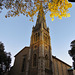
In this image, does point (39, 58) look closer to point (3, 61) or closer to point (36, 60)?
point (36, 60)

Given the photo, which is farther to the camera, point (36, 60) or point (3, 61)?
point (3, 61)

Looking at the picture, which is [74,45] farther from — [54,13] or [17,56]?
[54,13]

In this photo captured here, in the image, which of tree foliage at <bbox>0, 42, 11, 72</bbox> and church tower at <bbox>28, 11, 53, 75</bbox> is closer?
church tower at <bbox>28, 11, 53, 75</bbox>

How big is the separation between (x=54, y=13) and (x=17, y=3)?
258 centimetres

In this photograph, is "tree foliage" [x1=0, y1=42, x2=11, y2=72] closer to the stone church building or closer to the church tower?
the stone church building

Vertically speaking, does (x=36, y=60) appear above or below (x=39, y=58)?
below

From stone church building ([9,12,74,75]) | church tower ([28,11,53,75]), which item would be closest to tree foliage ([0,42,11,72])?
stone church building ([9,12,74,75])

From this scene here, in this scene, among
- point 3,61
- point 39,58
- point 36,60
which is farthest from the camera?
point 3,61

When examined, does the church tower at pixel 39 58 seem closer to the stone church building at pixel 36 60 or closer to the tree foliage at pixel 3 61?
the stone church building at pixel 36 60

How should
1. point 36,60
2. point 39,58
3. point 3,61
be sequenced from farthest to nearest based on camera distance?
point 3,61
point 36,60
point 39,58

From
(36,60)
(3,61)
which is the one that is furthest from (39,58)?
(3,61)

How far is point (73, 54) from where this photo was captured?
94.9 feet

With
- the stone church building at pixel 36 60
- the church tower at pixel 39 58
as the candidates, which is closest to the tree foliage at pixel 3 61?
the stone church building at pixel 36 60

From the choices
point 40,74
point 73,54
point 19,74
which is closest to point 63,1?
point 40,74
